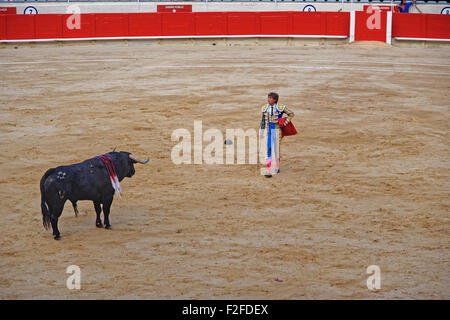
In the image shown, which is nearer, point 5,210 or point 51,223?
point 51,223

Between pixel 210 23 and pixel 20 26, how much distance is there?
8.24m

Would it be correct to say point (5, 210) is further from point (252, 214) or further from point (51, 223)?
point (252, 214)

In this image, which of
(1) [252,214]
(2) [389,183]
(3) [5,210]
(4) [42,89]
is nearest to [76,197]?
(3) [5,210]

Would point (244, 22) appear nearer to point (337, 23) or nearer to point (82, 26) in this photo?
point (337, 23)

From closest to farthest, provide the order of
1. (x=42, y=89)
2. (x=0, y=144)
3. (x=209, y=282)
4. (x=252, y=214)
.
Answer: (x=209, y=282), (x=252, y=214), (x=0, y=144), (x=42, y=89)

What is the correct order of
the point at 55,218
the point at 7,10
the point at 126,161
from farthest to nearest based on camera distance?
1. the point at 7,10
2. the point at 126,161
3. the point at 55,218

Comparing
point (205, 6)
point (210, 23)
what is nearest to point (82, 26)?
point (210, 23)

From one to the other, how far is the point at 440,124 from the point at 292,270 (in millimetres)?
8319

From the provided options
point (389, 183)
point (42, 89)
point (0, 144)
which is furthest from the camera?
point (42, 89)

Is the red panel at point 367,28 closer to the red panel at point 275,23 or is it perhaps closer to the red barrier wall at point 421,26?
the red barrier wall at point 421,26

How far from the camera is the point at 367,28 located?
87.6 feet

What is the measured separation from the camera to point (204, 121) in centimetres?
1392

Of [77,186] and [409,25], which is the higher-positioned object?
[409,25]
